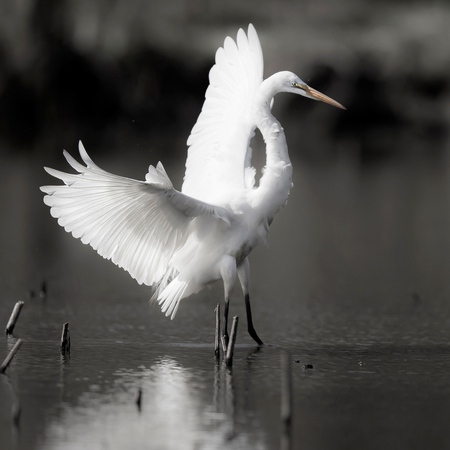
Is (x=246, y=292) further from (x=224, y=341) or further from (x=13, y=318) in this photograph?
(x=13, y=318)

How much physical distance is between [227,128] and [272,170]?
1331mm

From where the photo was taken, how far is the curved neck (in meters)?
9.40

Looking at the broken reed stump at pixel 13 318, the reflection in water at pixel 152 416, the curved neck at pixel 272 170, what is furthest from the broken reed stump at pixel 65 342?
the curved neck at pixel 272 170

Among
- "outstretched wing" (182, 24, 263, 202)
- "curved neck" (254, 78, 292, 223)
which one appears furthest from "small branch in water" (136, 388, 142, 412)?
"outstretched wing" (182, 24, 263, 202)

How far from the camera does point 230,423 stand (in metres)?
6.79

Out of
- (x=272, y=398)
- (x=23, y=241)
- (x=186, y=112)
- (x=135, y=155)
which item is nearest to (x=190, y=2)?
(x=186, y=112)

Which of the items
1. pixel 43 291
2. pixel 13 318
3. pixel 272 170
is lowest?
pixel 13 318

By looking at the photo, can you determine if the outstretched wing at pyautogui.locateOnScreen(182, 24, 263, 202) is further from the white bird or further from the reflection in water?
the reflection in water

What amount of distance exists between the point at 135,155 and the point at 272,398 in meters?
26.8

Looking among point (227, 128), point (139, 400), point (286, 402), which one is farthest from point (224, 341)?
point (227, 128)

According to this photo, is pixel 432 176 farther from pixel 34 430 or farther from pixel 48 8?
pixel 48 8

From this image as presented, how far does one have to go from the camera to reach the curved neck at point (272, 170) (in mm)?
9398

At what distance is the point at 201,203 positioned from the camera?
8.67m

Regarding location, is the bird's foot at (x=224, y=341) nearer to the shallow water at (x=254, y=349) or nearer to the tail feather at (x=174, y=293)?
the shallow water at (x=254, y=349)
